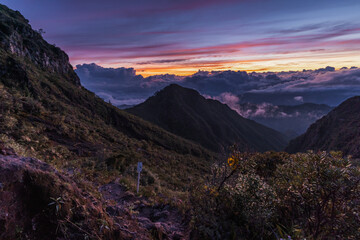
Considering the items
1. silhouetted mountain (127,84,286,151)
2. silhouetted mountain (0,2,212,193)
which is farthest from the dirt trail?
silhouetted mountain (127,84,286,151)

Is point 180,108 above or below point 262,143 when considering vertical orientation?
above

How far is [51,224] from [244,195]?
4446 mm

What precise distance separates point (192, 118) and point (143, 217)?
140100 mm

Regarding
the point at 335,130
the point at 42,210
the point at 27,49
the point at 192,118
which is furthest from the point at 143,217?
the point at 192,118

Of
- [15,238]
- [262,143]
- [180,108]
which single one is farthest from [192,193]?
[262,143]

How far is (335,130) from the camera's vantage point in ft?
278

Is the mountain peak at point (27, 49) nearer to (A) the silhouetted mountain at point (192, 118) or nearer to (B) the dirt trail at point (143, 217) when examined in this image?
(B) the dirt trail at point (143, 217)

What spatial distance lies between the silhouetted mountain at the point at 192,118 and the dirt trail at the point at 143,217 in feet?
355

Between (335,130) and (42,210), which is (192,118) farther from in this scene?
(42,210)

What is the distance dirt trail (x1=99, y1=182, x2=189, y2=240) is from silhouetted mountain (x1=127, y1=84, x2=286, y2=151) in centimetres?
10806

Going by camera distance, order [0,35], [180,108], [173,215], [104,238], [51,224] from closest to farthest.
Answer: [51,224], [104,238], [173,215], [0,35], [180,108]

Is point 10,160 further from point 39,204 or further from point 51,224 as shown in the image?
point 51,224

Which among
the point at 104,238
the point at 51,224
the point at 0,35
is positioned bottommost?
the point at 104,238

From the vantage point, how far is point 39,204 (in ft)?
11.7
